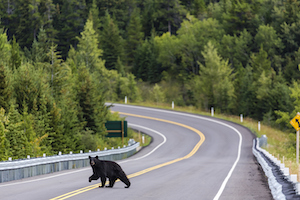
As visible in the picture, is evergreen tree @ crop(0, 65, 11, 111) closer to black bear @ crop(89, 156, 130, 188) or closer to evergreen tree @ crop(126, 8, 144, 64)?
black bear @ crop(89, 156, 130, 188)

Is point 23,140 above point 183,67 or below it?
below

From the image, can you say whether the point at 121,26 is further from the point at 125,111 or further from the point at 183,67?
the point at 125,111

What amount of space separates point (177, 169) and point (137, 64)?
261 ft

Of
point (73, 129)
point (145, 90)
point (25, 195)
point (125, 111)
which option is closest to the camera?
point (25, 195)

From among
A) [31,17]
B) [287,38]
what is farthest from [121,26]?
[287,38]

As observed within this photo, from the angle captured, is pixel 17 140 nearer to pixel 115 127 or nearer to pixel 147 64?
pixel 115 127

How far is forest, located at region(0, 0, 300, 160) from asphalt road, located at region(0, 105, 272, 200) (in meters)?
6.14

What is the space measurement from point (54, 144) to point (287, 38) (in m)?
57.5

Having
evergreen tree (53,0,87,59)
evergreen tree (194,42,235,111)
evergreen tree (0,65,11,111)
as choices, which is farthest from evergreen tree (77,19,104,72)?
evergreen tree (0,65,11,111)

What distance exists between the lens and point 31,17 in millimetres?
95875

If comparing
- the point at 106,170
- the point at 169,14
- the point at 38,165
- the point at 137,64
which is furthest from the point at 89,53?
the point at 106,170

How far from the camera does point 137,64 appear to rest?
97625mm

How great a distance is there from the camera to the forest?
1226 inches

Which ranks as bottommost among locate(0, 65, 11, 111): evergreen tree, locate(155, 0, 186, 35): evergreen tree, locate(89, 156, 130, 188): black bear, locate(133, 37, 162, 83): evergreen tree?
locate(89, 156, 130, 188): black bear
